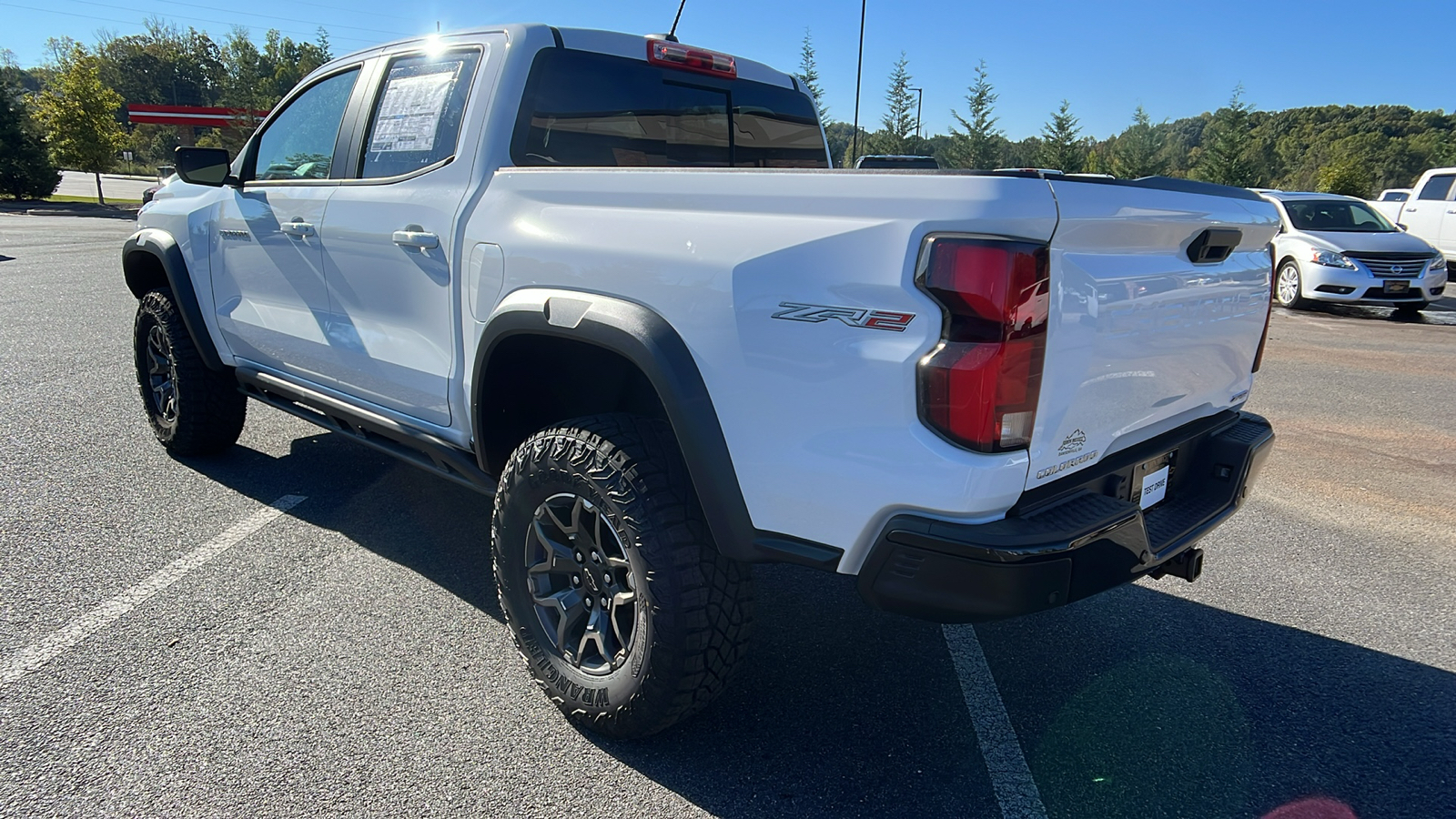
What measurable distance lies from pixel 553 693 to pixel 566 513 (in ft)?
1.74

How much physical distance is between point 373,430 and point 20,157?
1520 inches

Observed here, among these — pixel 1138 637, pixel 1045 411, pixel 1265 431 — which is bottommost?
pixel 1138 637

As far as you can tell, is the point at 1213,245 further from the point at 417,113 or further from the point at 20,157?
the point at 20,157

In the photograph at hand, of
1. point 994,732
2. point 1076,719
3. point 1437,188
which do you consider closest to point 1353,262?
point 1437,188

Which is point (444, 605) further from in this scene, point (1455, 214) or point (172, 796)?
point (1455, 214)

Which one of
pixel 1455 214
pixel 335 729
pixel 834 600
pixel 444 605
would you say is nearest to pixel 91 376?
pixel 444 605

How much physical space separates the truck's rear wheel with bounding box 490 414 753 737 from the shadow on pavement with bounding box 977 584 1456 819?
991 millimetres

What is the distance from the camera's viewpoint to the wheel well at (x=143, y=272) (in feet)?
15.9

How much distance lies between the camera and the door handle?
3023 millimetres

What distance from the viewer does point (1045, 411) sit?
6.61ft

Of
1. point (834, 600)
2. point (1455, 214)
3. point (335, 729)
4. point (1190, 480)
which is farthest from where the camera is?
point (1455, 214)

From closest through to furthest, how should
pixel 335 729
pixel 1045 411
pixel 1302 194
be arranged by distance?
pixel 1045 411 < pixel 335 729 < pixel 1302 194

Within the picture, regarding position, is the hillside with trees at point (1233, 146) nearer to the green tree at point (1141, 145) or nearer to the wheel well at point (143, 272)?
the green tree at point (1141, 145)

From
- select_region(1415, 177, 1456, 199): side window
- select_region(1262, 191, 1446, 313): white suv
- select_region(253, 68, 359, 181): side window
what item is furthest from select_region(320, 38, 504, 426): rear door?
select_region(1415, 177, 1456, 199): side window
